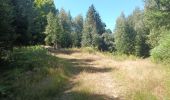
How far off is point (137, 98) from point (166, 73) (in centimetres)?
332

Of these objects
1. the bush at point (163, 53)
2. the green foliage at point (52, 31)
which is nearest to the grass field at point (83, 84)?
the bush at point (163, 53)

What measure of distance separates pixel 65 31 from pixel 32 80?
173 ft

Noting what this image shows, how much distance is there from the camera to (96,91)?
42.7ft

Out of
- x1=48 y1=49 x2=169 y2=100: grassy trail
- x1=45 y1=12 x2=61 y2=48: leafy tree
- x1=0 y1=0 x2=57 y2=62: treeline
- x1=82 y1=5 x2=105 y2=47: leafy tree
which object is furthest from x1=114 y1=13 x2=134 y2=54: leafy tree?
x1=48 y1=49 x2=169 y2=100: grassy trail

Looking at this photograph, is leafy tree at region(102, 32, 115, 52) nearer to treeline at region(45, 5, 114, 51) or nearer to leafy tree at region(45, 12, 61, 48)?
treeline at region(45, 5, 114, 51)

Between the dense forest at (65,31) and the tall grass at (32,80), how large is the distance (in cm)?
28

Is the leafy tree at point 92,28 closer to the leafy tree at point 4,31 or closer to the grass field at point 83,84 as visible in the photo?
the leafy tree at point 4,31

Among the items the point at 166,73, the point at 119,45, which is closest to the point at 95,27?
the point at 119,45

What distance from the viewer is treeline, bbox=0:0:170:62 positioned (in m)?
20.1

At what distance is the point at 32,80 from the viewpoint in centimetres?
1568

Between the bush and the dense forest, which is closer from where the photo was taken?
the bush

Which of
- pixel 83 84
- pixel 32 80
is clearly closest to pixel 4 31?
pixel 32 80

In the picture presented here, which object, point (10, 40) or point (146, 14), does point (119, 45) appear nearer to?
point (146, 14)

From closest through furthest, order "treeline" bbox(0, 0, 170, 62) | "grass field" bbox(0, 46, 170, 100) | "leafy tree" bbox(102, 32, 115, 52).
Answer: "grass field" bbox(0, 46, 170, 100)
"treeline" bbox(0, 0, 170, 62)
"leafy tree" bbox(102, 32, 115, 52)
